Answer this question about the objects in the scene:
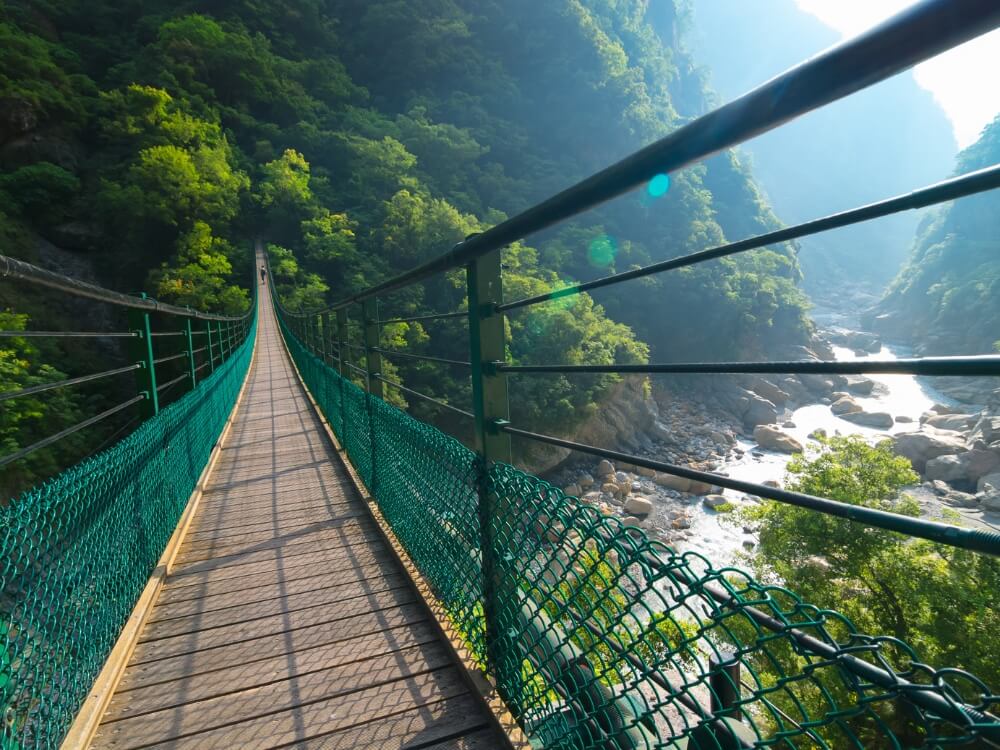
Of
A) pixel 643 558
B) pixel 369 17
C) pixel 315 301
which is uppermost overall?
pixel 369 17

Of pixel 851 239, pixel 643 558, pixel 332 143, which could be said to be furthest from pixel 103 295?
pixel 851 239

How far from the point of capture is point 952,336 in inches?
1801

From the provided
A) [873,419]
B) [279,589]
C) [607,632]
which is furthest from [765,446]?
Result: [607,632]

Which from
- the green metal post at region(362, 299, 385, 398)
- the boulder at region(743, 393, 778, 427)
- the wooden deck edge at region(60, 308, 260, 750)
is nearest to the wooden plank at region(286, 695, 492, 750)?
the wooden deck edge at region(60, 308, 260, 750)

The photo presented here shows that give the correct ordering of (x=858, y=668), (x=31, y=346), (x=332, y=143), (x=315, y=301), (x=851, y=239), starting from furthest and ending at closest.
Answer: (x=851, y=239), (x=332, y=143), (x=315, y=301), (x=31, y=346), (x=858, y=668)

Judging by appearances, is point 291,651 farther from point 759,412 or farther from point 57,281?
point 759,412

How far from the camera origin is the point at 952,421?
26.7 m

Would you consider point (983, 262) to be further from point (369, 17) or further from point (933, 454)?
point (369, 17)

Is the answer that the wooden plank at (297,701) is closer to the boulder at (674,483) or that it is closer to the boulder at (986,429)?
the boulder at (674,483)

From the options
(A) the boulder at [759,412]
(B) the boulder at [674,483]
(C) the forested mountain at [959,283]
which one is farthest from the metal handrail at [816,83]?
(C) the forested mountain at [959,283]

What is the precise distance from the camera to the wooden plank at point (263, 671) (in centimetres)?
165

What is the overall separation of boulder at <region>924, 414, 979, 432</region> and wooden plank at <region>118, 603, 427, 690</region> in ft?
109

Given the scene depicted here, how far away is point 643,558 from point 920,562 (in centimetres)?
1164

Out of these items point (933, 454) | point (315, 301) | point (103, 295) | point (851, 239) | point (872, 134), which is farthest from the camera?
point (872, 134)
